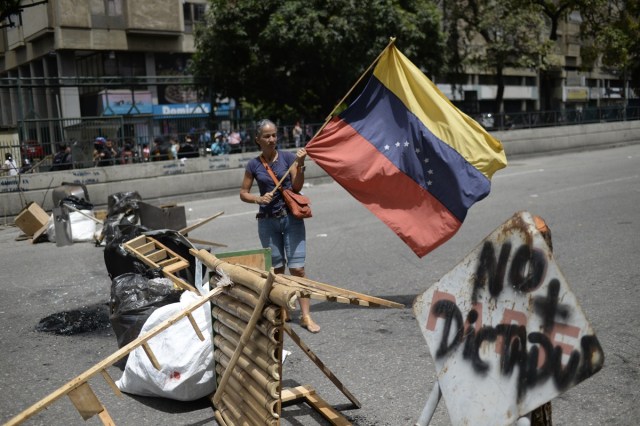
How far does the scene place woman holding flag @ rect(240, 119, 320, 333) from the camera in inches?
221

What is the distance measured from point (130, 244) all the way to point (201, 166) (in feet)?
32.2

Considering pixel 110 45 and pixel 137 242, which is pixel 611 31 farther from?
pixel 137 242

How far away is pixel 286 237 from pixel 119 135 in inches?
423

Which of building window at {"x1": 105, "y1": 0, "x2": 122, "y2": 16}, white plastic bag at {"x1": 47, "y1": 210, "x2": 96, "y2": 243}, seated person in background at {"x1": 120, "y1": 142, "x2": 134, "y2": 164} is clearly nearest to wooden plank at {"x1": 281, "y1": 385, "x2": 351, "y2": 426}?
white plastic bag at {"x1": 47, "y1": 210, "x2": 96, "y2": 243}

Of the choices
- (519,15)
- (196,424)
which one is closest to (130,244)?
(196,424)

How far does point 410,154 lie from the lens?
5.79 m

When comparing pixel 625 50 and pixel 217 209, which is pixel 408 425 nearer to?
pixel 217 209

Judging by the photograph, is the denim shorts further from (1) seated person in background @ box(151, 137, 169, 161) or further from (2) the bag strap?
(1) seated person in background @ box(151, 137, 169, 161)

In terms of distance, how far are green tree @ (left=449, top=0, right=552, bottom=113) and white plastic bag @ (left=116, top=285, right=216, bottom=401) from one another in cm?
2563

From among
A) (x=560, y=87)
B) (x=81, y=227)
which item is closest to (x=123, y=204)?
(x=81, y=227)

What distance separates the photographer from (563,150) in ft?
82.4

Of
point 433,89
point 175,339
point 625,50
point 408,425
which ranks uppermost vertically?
point 625,50

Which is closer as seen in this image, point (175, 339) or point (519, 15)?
point (175, 339)

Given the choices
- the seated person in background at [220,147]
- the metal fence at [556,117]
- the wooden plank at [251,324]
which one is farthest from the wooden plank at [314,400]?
the metal fence at [556,117]
